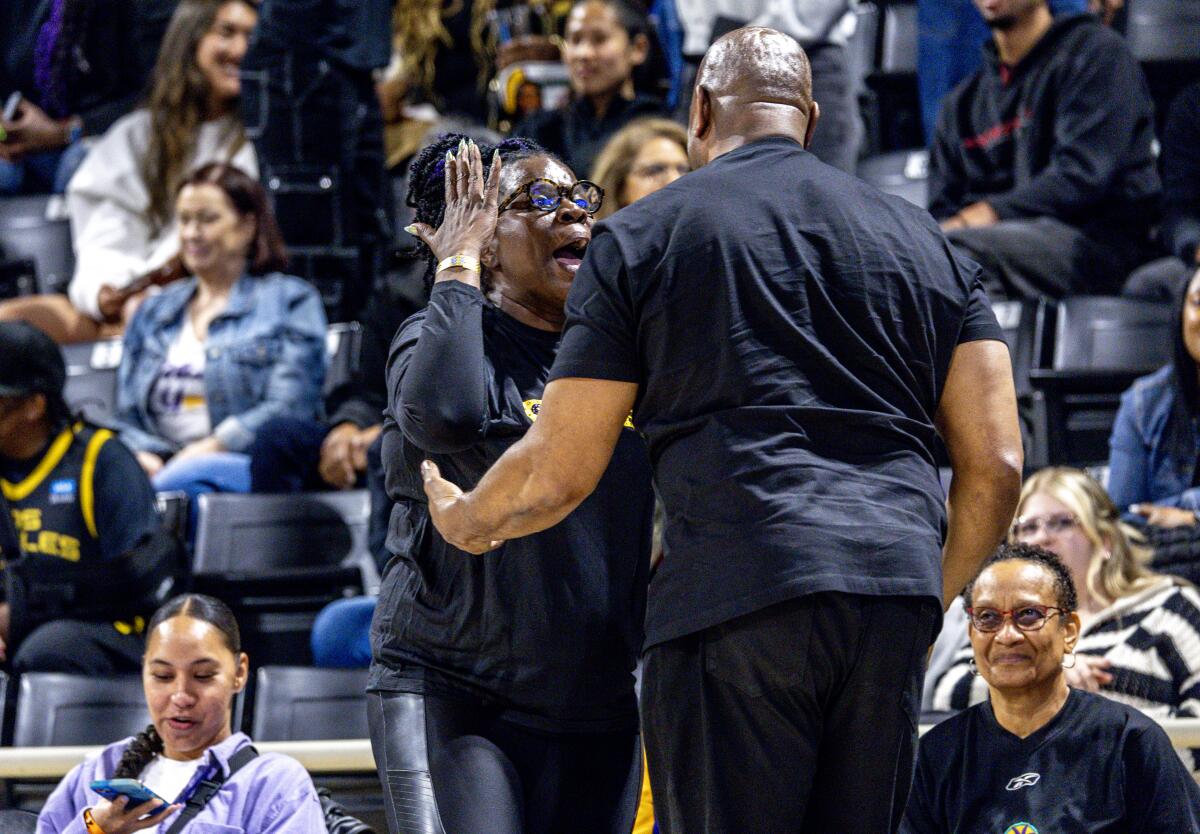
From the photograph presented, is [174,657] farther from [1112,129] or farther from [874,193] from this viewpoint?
[1112,129]

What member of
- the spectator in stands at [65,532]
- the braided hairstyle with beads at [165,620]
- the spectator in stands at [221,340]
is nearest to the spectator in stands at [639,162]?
the spectator in stands at [221,340]

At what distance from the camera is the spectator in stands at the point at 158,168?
679cm

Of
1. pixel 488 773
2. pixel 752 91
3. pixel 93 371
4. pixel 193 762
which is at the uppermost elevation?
pixel 752 91

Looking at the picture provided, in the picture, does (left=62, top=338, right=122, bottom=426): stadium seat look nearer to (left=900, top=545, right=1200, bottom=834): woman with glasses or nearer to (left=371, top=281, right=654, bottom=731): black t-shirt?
(left=900, top=545, right=1200, bottom=834): woman with glasses

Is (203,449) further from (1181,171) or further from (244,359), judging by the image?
(1181,171)

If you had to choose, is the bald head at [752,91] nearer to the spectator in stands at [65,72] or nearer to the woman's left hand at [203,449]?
the woman's left hand at [203,449]

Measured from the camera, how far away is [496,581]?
8.19 ft

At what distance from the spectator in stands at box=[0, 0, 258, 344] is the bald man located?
4.83 m

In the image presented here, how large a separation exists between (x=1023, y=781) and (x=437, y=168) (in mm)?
1589

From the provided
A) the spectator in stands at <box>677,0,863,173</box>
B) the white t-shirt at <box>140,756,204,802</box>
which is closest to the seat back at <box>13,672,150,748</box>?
the white t-shirt at <box>140,756,204,802</box>

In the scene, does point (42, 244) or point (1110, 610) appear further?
point (42, 244)

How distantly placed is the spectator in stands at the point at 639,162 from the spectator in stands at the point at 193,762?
185 cm

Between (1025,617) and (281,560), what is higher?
(1025,617)

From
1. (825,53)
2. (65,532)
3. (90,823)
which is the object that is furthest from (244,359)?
(90,823)
